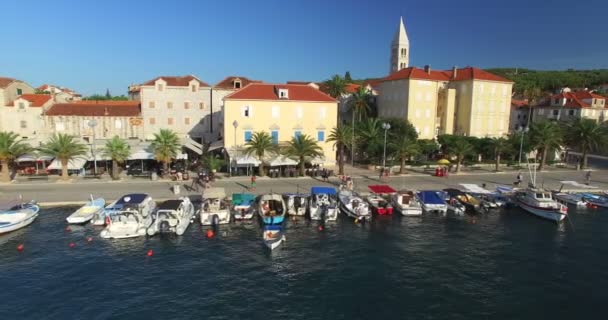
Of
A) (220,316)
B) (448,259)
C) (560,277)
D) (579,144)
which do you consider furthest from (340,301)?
(579,144)

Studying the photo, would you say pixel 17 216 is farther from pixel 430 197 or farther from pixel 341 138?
pixel 430 197

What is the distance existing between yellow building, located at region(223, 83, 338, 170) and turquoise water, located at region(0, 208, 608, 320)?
20.7 meters

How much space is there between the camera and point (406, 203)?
124ft

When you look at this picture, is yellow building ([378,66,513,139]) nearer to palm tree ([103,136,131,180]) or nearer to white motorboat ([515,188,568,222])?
white motorboat ([515,188,568,222])

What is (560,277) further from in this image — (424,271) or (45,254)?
(45,254)

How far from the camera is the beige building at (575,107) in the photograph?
87.1 meters

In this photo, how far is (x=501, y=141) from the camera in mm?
56531

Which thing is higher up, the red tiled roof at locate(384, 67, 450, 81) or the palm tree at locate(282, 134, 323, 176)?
the red tiled roof at locate(384, 67, 450, 81)

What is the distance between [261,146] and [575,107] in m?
78.4

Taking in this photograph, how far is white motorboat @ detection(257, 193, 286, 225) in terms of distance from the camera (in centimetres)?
3241

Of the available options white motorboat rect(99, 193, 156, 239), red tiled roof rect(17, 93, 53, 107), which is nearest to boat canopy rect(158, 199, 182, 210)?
white motorboat rect(99, 193, 156, 239)

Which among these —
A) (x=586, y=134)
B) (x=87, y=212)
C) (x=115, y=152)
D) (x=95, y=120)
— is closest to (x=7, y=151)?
(x=115, y=152)

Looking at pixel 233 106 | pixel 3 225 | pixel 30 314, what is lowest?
pixel 30 314

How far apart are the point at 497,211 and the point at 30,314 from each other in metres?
39.3
